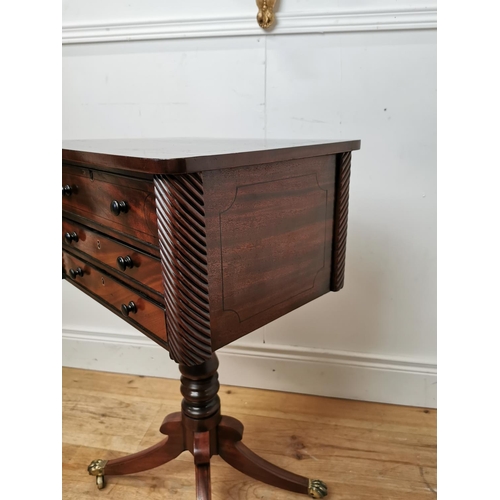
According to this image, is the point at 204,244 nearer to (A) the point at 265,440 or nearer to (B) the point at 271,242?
(B) the point at 271,242

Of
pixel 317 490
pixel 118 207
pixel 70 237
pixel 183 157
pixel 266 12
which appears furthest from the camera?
pixel 266 12

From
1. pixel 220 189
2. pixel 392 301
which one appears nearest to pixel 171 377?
pixel 392 301

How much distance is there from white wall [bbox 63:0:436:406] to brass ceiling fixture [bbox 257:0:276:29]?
35 mm

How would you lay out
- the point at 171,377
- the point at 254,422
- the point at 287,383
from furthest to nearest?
the point at 171,377 < the point at 287,383 < the point at 254,422

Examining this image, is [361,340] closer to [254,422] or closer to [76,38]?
[254,422]

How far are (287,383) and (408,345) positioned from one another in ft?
1.58

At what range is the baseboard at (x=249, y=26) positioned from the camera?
5.20 ft

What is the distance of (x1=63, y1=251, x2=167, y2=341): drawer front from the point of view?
1010 millimetres

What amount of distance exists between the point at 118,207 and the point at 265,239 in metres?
0.31

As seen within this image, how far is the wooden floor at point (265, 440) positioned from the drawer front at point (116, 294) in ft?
2.10

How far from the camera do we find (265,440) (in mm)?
1680

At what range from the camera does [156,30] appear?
1788 millimetres

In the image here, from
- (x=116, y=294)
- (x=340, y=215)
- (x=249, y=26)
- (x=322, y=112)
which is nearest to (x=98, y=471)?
(x=116, y=294)

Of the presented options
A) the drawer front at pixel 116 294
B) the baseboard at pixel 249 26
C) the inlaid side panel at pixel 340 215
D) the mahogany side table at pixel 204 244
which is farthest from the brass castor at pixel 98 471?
the baseboard at pixel 249 26
